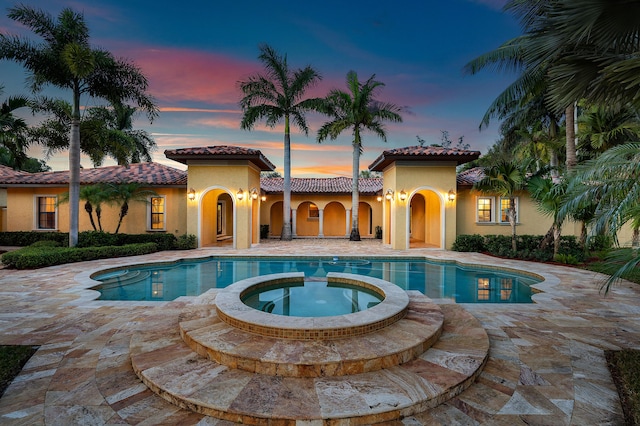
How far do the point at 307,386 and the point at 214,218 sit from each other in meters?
17.4

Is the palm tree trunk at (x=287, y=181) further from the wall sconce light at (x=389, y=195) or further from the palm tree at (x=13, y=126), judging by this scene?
the palm tree at (x=13, y=126)

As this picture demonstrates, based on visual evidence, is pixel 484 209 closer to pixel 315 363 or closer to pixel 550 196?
pixel 550 196

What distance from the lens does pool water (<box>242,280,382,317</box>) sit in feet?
20.4

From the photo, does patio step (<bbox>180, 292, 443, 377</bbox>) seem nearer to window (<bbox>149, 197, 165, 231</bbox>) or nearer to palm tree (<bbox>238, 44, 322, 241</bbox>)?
window (<bbox>149, 197, 165, 231</bbox>)

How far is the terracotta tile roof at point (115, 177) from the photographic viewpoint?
53.8ft

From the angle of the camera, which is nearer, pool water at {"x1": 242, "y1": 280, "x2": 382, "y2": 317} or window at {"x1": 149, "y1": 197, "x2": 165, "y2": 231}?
pool water at {"x1": 242, "y1": 280, "x2": 382, "y2": 317}

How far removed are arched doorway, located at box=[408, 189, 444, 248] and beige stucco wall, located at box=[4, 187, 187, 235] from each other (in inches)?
528

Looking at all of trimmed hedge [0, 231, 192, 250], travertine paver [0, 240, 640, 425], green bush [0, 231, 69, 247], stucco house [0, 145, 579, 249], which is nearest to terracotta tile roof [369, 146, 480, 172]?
stucco house [0, 145, 579, 249]

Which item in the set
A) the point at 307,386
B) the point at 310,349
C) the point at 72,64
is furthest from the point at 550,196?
the point at 72,64

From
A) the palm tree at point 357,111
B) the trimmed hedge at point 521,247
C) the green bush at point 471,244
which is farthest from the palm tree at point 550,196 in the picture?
the palm tree at point 357,111

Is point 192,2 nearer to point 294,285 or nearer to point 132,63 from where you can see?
point 132,63

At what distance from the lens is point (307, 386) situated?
3066 millimetres

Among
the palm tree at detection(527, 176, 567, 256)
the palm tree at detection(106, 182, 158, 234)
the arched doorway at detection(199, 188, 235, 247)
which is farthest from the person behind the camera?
the arched doorway at detection(199, 188, 235, 247)

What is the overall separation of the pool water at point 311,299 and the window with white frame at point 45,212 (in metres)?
17.6
